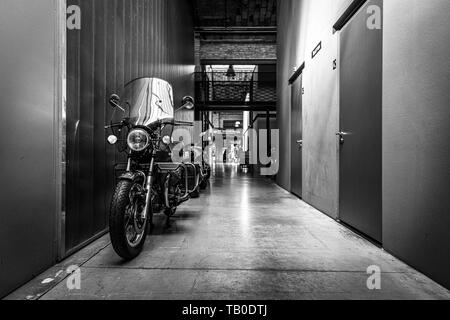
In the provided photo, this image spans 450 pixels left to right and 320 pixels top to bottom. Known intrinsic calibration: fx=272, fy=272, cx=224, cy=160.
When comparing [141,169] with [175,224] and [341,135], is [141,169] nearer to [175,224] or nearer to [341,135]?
[175,224]

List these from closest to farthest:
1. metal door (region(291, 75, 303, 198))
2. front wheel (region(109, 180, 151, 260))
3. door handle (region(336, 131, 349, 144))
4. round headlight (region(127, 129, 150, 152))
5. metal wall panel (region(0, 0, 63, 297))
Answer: metal wall panel (region(0, 0, 63, 297)) → front wheel (region(109, 180, 151, 260)) → round headlight (region(127, 129, 150, 152)) → door handle (region(336, 131, 349, 144)) → metal door (region(291, 75, 303, 198))

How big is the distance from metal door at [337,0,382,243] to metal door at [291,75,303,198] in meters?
1.98

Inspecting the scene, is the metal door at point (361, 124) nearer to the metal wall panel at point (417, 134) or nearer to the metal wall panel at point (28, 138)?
the metal wall panel at point (417, 134)

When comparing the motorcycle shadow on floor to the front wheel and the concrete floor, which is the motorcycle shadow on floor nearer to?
the concrete floor

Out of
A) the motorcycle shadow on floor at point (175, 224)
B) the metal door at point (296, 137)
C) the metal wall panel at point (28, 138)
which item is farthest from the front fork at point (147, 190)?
the metal door at point (296, 137)

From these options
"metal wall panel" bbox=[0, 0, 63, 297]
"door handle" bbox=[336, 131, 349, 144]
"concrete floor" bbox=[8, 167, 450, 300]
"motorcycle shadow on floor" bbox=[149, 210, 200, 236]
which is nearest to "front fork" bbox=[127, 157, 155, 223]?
"concrete floor" bbox=[8, 167, 450, 300]

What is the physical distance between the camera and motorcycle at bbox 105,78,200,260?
6.27ft

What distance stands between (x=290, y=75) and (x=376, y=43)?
3725mm

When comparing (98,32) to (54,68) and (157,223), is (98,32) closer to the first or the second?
(54,68)

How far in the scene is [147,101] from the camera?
249 centimetres

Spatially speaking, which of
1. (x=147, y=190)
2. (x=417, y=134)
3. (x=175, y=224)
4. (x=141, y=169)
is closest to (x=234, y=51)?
(x=175, y=224)

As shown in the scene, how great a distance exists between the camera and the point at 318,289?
1571mm

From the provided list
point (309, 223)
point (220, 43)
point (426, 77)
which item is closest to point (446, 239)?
point (426, 77)

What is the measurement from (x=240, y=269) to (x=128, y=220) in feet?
2.92
